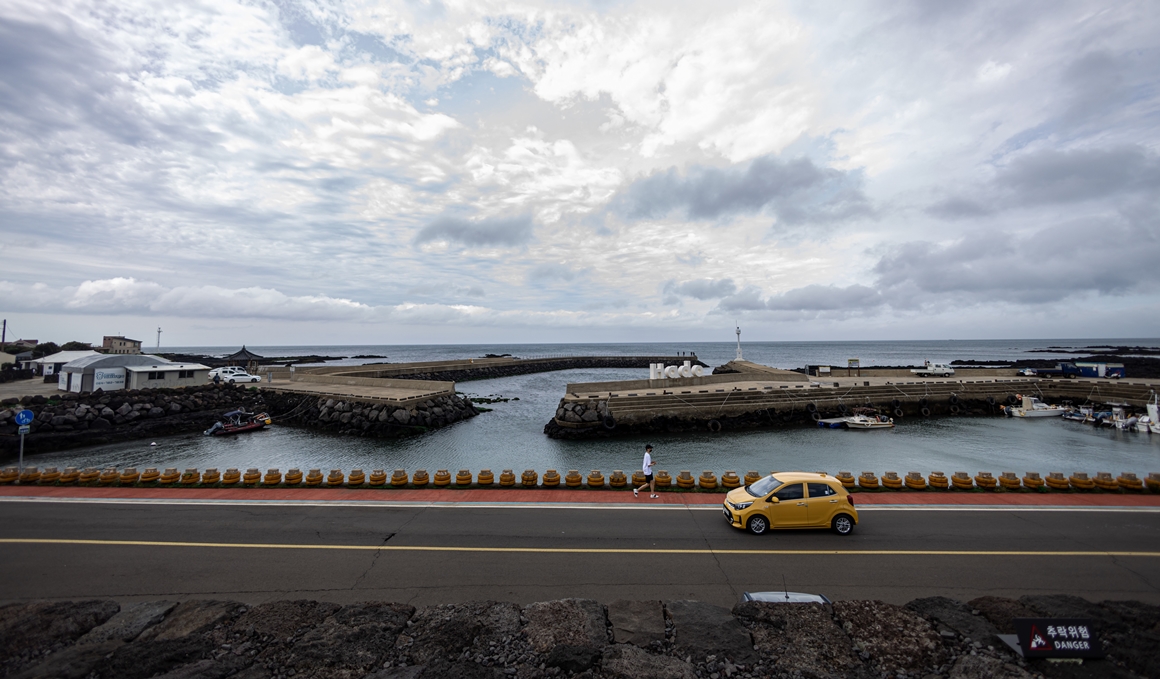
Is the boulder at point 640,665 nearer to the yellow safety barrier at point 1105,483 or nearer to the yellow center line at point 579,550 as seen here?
the yellow center line at point 579,550

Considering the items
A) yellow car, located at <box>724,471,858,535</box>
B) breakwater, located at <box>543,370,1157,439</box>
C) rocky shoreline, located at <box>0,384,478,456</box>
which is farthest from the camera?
breakwater, located at <box>543,370,1157,439</box>

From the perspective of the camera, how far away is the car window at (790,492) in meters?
12.6

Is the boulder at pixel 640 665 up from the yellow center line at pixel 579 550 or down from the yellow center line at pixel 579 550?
up

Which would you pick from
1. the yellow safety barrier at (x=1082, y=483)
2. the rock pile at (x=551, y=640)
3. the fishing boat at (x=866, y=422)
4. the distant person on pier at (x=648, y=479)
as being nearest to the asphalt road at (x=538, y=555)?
the rock pile at (x=551, y=640)

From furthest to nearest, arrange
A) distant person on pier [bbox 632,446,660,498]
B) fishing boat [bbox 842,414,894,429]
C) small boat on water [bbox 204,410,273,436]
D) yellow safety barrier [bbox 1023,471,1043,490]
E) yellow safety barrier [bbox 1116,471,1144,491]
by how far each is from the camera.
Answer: fishing boat [bbox 842,414,894,429] → small boat on water [bbox 204,410,273,436] → yellow safety barrier [bbox 1023,471,1043,490] → yellow safety barrier [bbox 1116,471,1144,491] → distant person on pier [bbox 632,446,660,498]

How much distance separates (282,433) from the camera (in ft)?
127

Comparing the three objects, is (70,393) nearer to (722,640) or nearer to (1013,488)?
(722,640)

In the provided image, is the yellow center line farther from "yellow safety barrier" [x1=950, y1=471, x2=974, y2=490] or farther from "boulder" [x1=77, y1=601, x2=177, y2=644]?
"yellow safety barrier" [x1=950, y1=471, x2=974, y2=490]

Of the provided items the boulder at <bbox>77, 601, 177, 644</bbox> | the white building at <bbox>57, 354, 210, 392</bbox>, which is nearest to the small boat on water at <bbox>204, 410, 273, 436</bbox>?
the white building at <bbox>57, 354, 210, 392</bbox>

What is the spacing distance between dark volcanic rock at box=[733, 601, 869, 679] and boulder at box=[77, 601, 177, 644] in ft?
32.3

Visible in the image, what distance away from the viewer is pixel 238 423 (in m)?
38.7

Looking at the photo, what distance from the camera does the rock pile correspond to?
268 inches

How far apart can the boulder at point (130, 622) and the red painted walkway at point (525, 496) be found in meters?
6.95

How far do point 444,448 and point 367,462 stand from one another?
547 cm
